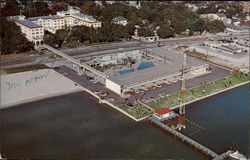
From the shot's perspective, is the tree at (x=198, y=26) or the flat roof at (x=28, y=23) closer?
the flat roof at (x=28, y=23)

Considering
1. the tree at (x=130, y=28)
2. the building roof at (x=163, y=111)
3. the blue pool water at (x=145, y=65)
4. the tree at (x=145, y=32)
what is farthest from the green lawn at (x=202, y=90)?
the tree at (x=130, y=28)

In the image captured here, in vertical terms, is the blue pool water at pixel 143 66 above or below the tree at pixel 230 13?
below

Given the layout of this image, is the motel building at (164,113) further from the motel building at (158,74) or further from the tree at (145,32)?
the tree at (145,32)

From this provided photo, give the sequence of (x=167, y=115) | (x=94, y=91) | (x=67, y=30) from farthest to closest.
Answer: (x=67, y=30) → (x=94, y=91) → (x=167, y=115)

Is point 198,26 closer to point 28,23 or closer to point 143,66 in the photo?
point 143,66

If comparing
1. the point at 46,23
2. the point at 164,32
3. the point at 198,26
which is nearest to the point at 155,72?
the point at 164,32

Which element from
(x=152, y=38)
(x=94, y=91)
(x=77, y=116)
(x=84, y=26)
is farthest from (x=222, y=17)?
(x=77, y=116)

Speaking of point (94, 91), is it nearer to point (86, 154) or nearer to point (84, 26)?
point (86, 154)

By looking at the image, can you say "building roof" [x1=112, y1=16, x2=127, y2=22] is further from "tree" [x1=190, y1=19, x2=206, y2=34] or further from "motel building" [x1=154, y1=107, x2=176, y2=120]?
"motel building" [x1=154, y1=107, x2=176, y2=120]
